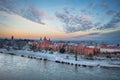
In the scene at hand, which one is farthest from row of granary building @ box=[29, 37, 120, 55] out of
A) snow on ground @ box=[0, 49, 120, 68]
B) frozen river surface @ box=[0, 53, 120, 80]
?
frozen river surface @ box=[0, 53, 120, 80]

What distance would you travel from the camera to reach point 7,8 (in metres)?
6.48

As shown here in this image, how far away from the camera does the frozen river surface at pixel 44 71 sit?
595 cm

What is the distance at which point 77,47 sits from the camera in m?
6.43

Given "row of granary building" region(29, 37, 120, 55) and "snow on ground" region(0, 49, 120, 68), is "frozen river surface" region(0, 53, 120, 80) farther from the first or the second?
"row of granary building" region(29, 37, 120, 55)

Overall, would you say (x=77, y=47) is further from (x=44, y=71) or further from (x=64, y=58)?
(x=44, y=71)

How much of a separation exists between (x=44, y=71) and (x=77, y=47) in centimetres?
108

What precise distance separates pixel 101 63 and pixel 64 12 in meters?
1.62

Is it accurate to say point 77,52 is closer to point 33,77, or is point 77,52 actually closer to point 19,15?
point 33,77

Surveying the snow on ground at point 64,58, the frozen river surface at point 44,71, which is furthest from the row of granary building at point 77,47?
the frozen river surface at point 44,71

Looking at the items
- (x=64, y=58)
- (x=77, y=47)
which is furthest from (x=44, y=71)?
(x=77, y=47)

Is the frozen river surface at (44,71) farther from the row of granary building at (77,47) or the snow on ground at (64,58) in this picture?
the row of granary building at (77,47)

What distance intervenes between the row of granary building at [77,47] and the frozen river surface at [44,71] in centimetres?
43

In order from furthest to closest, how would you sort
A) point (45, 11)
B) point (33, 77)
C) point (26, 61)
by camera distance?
point (26, 61)
point (45, 11)
point (33, 77)

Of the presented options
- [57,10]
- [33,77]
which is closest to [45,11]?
[57,10]
